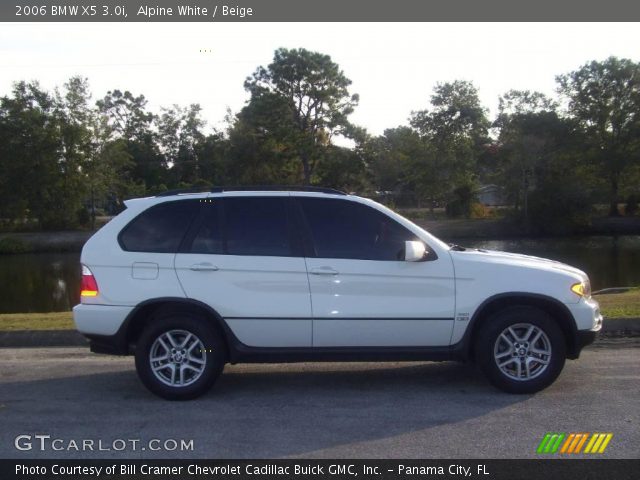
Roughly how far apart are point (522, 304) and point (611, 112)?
175 feet

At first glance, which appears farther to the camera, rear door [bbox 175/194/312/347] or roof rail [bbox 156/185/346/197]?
roof rail [bbox 156/185/346/197]

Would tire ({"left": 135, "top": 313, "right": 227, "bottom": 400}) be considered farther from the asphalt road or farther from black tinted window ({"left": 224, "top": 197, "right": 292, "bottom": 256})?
black tinted window ({"left": 224, "top": 197, "right": 292, "bottom": 256})

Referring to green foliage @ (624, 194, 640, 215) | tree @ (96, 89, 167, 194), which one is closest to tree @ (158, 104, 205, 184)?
tree @ (96, 89, 167, 194)

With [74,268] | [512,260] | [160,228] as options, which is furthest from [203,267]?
[74,268]

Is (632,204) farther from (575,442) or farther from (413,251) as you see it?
(575,442)

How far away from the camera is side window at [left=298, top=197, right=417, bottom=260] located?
21.6 ft

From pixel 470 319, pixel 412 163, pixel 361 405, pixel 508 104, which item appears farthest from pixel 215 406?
pixel 508 104

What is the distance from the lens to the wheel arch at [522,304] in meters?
6.50

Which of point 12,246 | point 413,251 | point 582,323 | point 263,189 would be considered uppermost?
point 263,189

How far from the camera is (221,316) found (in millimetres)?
6469

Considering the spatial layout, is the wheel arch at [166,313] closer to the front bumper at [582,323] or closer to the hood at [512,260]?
the hood at [512,260]
